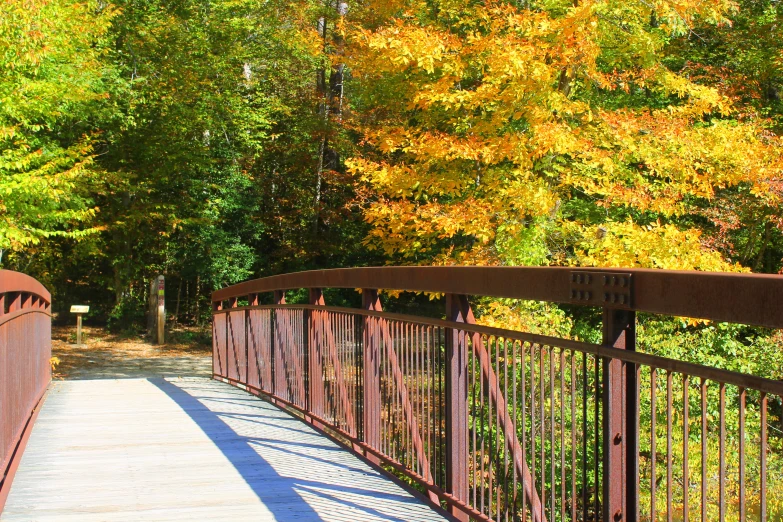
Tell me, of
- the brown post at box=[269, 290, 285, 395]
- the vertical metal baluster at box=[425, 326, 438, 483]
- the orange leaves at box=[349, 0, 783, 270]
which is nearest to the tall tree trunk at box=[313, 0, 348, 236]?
the orange leaves at box=[349, 0, 783, 270]

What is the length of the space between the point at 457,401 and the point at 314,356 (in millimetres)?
2630

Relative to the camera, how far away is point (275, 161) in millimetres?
26812

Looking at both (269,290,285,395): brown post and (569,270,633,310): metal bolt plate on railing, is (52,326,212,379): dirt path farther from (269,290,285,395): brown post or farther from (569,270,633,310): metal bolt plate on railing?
(569,270,633,310): metal bolt plate on railing

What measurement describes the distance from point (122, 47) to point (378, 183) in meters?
13.3

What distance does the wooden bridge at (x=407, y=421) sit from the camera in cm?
249

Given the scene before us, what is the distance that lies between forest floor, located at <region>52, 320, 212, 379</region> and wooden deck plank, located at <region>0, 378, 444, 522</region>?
11.6 metres

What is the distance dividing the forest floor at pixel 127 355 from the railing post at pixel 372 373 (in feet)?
45.4

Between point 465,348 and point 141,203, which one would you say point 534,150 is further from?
point 141,203

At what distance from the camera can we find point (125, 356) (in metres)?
21.9

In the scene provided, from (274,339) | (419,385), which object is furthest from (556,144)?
(419,385)

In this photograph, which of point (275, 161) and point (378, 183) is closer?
point (378, 183)

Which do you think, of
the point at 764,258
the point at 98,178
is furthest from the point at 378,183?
the point at 98,178

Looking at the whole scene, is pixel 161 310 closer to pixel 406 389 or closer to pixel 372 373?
pixel 372 373

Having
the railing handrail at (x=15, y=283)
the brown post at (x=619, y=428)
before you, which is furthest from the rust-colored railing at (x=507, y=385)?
the railing handrail at (x=15, y=283)
